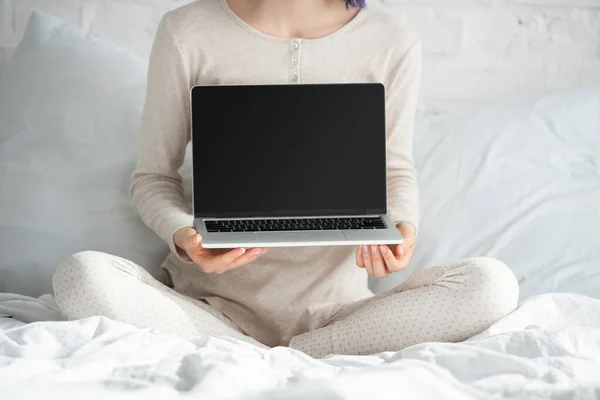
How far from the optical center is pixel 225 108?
49.9 inches

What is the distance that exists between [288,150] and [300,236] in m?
0.14

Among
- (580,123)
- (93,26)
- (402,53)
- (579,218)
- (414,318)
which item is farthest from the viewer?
(93,26)

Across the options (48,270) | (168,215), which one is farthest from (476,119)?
(48,270)

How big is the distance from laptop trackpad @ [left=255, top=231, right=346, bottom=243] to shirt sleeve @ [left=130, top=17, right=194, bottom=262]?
0.19 metres

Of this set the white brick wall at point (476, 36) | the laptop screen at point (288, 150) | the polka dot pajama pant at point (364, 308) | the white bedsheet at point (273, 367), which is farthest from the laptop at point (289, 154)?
the white brick wall at point (476, 36)

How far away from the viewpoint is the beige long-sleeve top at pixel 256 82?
1367mm

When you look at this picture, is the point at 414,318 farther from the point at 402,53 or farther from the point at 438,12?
the point at 438,12

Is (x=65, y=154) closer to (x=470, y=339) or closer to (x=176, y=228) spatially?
(x=176, y=228)

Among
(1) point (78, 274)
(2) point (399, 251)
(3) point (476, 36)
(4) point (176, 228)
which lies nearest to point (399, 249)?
(2) point (399, 251)

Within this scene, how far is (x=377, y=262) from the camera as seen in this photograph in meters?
1.26

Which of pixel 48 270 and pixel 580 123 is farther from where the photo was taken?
pixel 580 123

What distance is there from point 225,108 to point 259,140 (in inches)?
2.5

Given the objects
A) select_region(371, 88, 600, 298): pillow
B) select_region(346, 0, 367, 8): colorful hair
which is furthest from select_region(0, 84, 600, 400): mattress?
select_region(346, 0, 367, 8): colorful hair

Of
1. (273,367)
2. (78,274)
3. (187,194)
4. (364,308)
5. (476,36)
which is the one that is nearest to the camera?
(273,367)
